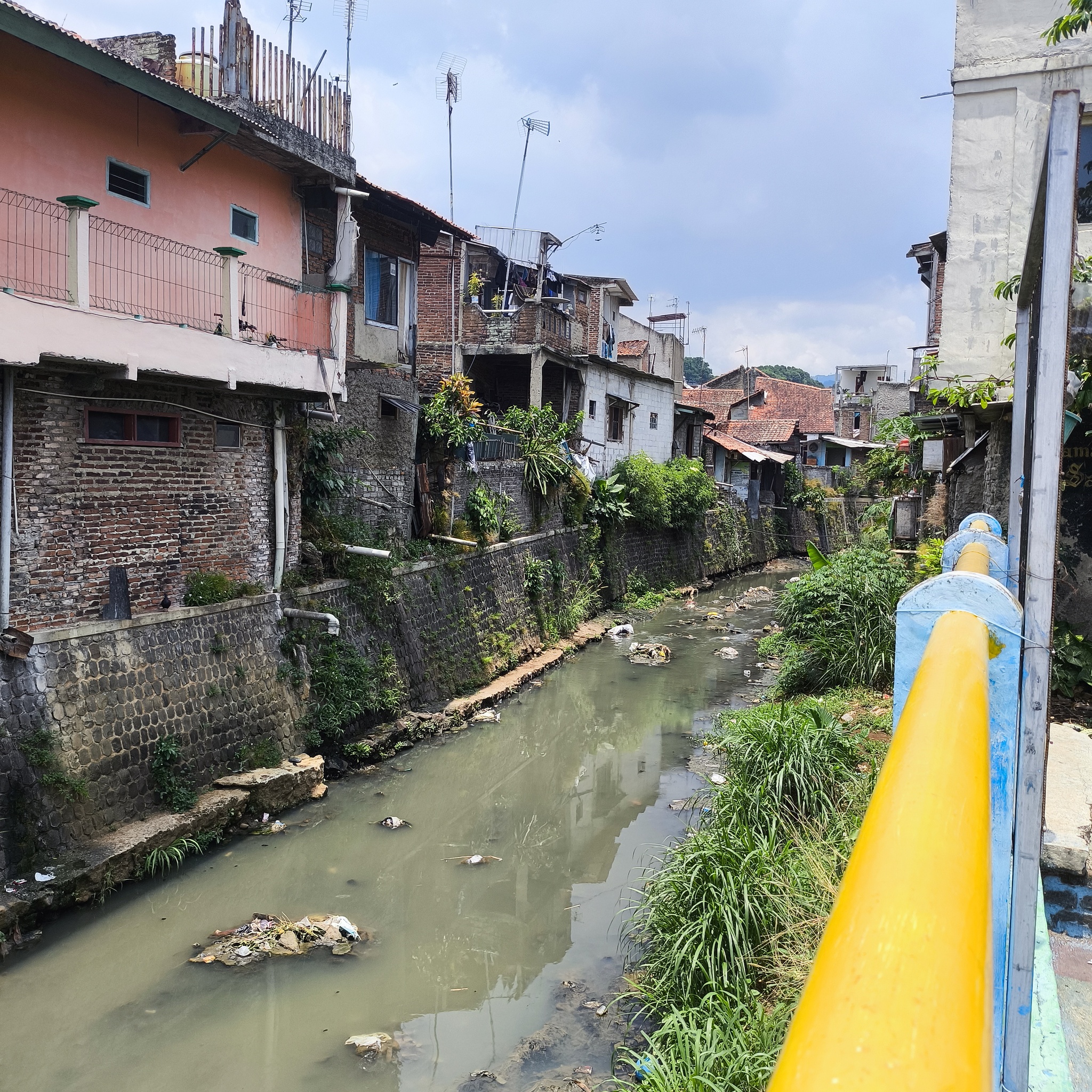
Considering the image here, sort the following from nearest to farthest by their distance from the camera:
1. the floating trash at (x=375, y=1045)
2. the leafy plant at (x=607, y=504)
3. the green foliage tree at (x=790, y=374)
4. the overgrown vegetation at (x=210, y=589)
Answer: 1. the floating trash at (x=375, y=1045)
2. the overgrown vegetation at (x=210, y=589)
3. the leafy plant at (x=607, y=504)
4. the green foliage tree at (x=790, y=374)

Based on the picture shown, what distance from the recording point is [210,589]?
31.2ft

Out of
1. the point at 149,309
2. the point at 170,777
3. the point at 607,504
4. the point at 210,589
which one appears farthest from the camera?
the point at 607,504

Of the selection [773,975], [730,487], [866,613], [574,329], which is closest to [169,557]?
[773,975]

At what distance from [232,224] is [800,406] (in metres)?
36.6

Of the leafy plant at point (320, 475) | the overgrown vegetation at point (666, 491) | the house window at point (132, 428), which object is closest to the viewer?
the house window at point (132, 428)

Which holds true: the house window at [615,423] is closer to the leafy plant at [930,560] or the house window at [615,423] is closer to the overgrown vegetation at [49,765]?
the leafy plant at [930,560]

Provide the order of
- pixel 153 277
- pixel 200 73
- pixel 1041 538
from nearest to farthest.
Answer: pixel 1041 538
pixel 153 277
pixel 200 73

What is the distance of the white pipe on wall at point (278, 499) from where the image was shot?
10547 mm

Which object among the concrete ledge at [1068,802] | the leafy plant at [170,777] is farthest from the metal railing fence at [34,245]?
the concrete ledge at [1068,802]

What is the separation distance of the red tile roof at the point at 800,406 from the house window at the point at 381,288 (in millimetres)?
→ 30557

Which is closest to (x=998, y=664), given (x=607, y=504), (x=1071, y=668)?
(x=1071, y=668)

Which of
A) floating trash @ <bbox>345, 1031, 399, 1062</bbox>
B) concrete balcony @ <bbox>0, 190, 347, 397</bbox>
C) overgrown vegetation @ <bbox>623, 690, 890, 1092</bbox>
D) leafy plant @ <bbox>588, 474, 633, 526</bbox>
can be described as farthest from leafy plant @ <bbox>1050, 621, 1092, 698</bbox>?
leafy plant @ <bbox>588, 474, 633, 526</bbox>

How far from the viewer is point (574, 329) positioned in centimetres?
2259

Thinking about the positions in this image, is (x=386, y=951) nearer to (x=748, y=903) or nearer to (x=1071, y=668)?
(x=748, y=903)
